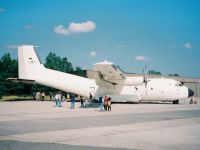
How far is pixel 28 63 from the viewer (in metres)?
33.3

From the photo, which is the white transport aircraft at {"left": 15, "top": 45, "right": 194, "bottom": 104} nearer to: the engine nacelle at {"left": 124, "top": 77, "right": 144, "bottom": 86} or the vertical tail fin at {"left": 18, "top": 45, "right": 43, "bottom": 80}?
the vertical tail fin at {"left": 18, "top": 45, "right": 43, "bottom": 80}

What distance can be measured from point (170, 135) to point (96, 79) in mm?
19557

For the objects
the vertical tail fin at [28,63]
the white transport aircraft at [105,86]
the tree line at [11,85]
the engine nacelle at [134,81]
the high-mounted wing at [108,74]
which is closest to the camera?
the high-mounted wing at [108,74]

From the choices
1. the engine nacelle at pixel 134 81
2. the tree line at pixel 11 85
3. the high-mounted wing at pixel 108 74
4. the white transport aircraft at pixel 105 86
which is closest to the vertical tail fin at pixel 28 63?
the white transport aircraft at pixel 105 86

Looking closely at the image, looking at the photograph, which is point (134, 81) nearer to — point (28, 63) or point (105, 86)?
point (105, 86)

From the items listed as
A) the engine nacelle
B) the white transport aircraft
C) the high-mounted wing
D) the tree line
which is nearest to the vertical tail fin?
the white transport aircraft

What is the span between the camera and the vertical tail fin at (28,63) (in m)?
32.9

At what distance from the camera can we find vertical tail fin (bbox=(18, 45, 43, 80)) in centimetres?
3294

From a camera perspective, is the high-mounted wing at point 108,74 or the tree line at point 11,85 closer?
the high-mounted wing at point 108,74

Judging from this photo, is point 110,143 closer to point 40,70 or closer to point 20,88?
point 40,70

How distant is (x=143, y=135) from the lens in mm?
11375

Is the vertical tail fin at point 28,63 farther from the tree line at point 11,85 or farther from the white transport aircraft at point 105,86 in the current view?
the tree line at point 11,85

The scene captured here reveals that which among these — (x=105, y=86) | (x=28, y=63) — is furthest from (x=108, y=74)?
(x=28, y=63)

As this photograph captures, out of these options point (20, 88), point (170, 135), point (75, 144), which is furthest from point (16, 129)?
point (20, 88)
